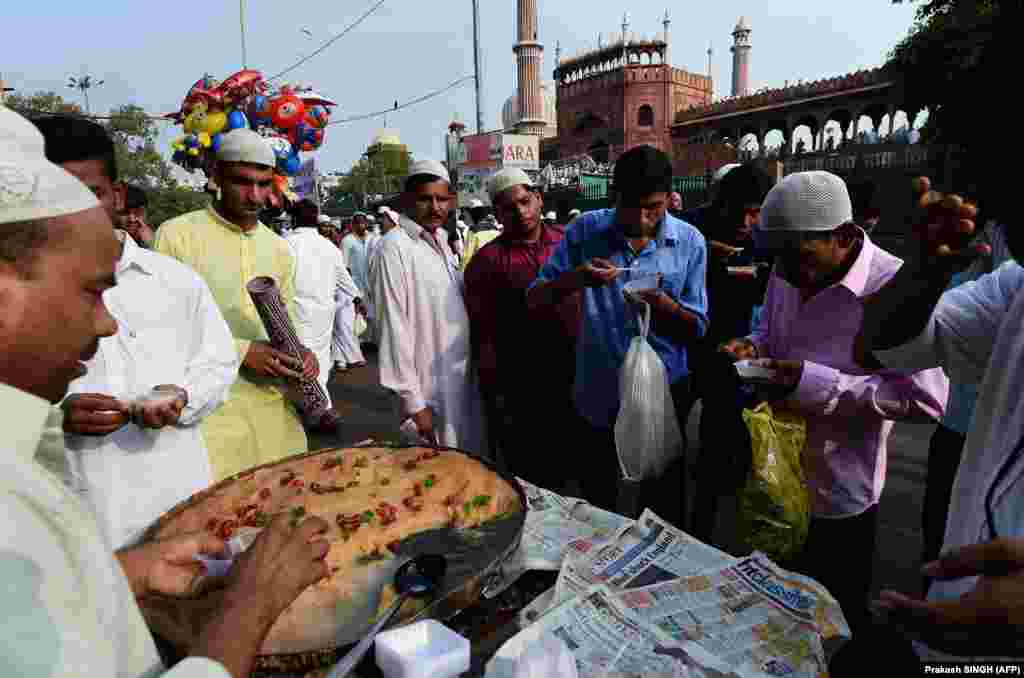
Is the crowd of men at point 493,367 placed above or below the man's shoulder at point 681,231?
below

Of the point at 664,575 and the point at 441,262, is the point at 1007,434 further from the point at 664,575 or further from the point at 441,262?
the point at 441,262

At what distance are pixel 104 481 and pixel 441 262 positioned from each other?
64.1 inches

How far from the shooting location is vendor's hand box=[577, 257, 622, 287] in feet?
7.41

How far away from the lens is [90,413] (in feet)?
5.30

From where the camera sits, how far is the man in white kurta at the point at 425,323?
2775 millimetres

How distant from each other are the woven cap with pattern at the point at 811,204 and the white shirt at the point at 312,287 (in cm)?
383

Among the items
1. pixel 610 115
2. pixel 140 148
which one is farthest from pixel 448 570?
pixel 610 115

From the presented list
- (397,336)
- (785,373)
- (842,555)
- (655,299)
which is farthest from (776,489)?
(397,336)

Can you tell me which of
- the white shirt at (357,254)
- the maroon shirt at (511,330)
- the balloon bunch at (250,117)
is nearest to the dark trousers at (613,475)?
the maroon shirt at (511,330)

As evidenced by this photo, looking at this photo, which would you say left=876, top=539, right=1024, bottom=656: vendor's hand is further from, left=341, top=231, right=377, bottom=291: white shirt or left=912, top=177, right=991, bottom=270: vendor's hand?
left=341, top=231, right=377, bottom=291: white shirt

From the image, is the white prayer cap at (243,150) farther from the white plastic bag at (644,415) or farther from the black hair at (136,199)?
the white plastic bag at (644,415)

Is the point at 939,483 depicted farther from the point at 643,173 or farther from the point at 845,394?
the point at 643,173

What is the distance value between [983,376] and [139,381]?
2.28 m

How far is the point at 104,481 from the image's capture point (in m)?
1.78
